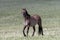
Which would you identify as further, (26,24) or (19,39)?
(26,24)

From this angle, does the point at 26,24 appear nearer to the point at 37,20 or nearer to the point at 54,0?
the point at 37,20

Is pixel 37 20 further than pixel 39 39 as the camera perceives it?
Yes

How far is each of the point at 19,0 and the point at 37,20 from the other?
114ft

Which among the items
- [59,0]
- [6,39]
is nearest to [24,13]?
[6,39]

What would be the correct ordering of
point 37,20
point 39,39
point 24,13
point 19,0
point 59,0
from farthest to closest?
point 19,0, point 59,0, point 37,20, point 24,13, point 39,39

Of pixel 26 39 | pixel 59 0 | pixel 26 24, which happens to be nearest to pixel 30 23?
pixel 26 24

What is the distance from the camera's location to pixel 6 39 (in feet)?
39.0

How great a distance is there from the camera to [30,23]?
13.4m

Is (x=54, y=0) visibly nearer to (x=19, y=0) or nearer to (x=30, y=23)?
(x=19, y=0)

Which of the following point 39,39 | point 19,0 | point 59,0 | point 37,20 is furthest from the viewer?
point 19,0

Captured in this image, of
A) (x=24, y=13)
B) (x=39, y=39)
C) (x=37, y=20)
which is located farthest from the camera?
(x=37, y=20)

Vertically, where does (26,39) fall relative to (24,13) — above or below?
below

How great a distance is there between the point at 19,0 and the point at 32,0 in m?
1.99

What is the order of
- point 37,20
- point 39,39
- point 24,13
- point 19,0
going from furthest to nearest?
point 19,0 < point 37,20 < point 24,13 < point 39,39
